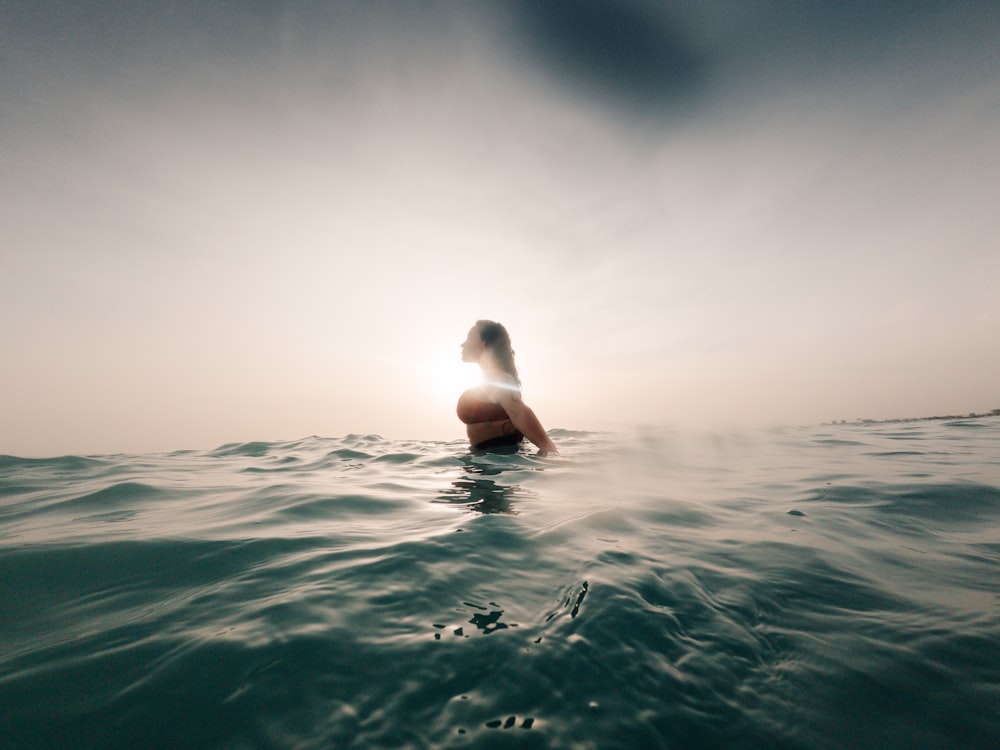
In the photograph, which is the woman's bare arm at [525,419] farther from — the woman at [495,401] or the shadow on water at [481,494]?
the shadow on water at [481,494]

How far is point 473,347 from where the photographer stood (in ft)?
24.3

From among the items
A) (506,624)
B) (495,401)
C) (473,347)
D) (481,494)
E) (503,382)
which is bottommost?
(506,624)

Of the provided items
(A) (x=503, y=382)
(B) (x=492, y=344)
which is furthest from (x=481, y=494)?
(B) (x=492, y=344)

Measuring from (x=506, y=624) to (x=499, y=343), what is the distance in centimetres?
566

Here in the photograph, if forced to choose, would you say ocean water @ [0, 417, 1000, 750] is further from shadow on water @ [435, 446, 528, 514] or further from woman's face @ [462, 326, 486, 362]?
woman's face @ [462, 326, 486, 362]

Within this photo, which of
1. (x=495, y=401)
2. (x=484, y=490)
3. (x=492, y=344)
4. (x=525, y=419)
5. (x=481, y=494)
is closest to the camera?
(x=481, y=494)

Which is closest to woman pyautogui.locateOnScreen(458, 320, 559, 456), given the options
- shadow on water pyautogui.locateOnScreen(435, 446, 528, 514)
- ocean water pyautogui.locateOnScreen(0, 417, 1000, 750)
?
shadow on water pyautogui.locateOnScreen(435, 446, 528, 514)

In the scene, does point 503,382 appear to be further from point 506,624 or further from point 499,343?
point 506,624

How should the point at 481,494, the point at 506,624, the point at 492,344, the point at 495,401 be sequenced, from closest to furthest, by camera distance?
the point at 506,624 → the point at 481,494 → the point at 495,401 → the point at 492,344

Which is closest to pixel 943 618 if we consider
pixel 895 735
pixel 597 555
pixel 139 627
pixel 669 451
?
pixel 895 735

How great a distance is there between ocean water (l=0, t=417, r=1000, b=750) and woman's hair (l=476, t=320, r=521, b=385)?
337 centimetres

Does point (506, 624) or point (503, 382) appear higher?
point (503, 382)

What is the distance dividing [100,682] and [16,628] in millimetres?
895

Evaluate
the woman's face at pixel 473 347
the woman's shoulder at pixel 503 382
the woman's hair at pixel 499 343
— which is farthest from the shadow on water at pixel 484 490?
the woman's face at pixel 473 347
